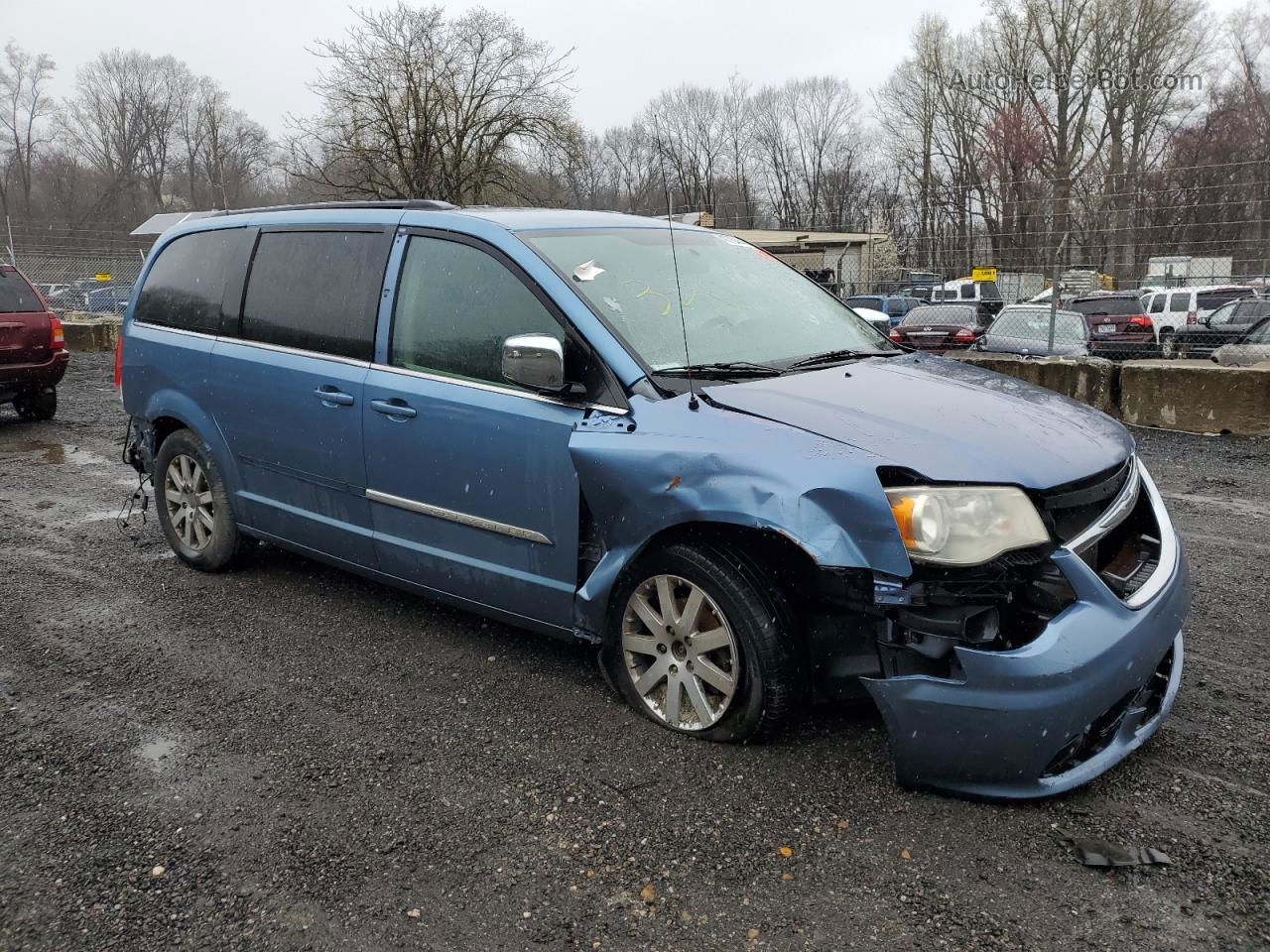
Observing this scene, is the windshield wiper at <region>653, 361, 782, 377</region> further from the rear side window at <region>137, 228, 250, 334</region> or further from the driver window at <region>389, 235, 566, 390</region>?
the rear side window at <region>137, 228, 250, 334</region>

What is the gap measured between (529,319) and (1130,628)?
2.12 metres

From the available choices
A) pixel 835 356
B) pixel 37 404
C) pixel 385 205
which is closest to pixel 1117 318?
pixel 835 356

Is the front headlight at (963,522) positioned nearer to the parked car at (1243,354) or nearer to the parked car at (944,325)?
the parked car at (1243,354)

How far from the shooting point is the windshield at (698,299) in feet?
11.3

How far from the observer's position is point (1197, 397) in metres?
8.58

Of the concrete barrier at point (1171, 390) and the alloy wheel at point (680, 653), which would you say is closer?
the alloy wheel at point (680, 653)

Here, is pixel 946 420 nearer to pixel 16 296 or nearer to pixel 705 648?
pixel 705 648

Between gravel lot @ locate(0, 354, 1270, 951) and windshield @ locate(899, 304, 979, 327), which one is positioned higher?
windshield @ locate(899, 304, 979, 327)

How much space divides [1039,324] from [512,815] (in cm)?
1268

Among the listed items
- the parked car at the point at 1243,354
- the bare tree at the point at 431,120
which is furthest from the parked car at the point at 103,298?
the parked car at the point at 1243,354

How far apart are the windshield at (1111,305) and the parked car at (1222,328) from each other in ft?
4.04

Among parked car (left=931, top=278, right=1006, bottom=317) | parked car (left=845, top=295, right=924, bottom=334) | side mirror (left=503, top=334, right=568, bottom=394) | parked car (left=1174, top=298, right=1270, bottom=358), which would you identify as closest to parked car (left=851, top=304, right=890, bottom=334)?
side mirror (left=503, top=334, right=568, bottom=394)

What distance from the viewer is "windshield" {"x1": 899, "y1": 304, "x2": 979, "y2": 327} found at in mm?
17562

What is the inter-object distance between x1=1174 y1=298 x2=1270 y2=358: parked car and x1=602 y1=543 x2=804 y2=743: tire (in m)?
11.7
